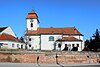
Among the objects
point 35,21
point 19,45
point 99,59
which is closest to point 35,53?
point 99,59

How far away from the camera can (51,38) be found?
83000 millimetres

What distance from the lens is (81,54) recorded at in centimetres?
4938

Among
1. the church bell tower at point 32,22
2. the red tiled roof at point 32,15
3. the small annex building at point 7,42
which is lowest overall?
the small annex building at point 7,42

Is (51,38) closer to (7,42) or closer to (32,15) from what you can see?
(32,15)

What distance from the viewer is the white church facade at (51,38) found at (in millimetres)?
79881

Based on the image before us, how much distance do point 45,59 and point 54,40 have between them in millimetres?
34224

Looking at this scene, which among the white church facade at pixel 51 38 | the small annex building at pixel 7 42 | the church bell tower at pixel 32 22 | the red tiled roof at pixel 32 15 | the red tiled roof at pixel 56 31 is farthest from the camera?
the red tiled roof at pixel 32 15

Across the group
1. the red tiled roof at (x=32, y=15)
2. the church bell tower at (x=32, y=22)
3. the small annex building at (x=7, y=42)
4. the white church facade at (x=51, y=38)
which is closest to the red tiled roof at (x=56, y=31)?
the white church facade at (x=51, y=38)

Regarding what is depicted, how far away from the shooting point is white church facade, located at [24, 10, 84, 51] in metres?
79.9

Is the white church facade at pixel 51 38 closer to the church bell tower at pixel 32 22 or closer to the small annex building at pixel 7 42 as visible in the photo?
the church bell tower at pixel 32 22

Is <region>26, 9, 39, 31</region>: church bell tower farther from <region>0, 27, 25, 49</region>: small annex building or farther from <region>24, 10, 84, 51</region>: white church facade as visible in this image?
<region>0, 27, 25, 49</region>: small annex building

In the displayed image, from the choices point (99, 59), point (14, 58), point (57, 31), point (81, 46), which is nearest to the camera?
point (14, 58)

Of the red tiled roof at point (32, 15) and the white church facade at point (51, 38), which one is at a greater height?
the red tiled roof at point (32, 15)

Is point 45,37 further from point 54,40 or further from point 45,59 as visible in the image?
point 45,59
